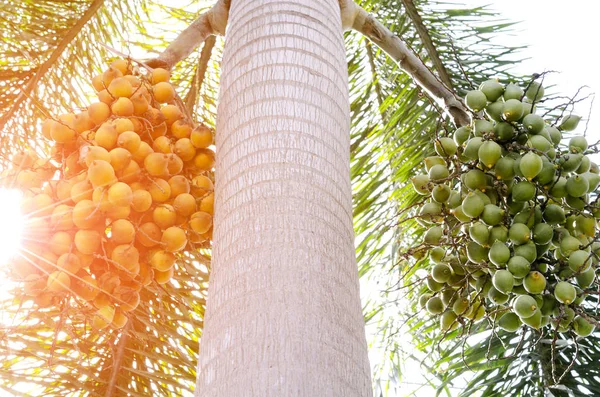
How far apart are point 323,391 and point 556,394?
5.06ft

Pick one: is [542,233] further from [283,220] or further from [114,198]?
[114,198]

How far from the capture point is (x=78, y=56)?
11.5 ft

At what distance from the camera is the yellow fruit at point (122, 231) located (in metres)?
1.62

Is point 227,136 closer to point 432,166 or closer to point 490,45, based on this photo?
point 432,166

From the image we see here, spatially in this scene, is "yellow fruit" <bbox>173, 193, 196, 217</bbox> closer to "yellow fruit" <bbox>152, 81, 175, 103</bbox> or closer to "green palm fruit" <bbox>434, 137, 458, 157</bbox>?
"yellow fruit" <bbox>152, 81, 175, 103</bbox>

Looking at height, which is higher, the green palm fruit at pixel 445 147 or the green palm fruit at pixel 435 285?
the green palm fruit at pixel 445 147

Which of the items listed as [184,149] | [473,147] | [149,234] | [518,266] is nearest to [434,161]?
[473,147]

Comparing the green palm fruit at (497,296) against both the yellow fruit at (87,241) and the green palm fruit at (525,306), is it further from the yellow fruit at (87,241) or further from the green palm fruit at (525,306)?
the yellow fruit at (87,241)

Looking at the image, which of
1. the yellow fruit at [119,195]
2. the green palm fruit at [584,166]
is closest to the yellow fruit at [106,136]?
the yellow fruit at [119,195]

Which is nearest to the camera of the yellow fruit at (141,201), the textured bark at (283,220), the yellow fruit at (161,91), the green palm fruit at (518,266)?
the textured bark at (283,220)

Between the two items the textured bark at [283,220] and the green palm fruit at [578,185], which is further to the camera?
the green palm fruit at [578,185]

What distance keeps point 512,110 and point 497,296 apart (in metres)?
0.45

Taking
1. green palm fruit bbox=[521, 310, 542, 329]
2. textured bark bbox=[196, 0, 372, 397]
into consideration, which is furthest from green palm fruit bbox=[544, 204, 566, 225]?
textured bark bbox=[196, 0, 372, 397]

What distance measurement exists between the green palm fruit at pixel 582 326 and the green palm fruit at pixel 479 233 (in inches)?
11.7
